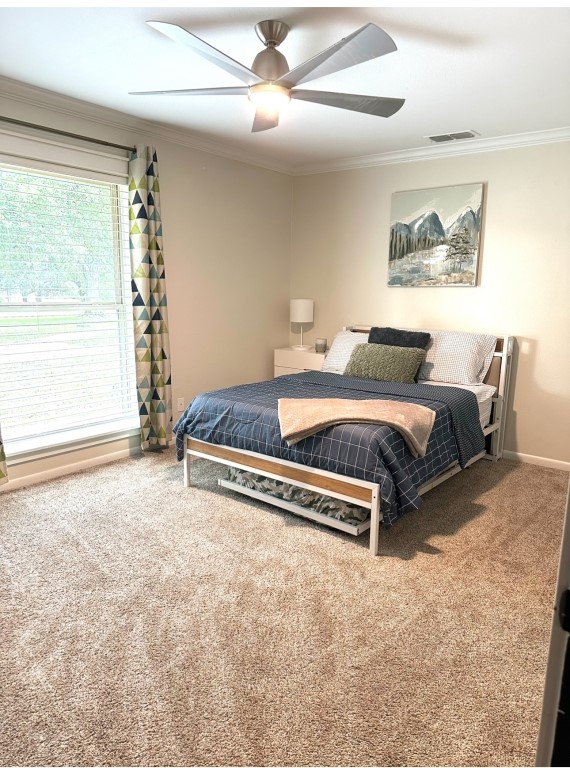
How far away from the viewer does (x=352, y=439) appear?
2.74 m

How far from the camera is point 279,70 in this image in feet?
7.98

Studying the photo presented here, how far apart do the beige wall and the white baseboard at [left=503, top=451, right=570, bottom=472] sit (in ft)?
0.07

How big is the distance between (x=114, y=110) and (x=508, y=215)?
10.1ft

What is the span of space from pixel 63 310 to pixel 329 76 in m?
2.32

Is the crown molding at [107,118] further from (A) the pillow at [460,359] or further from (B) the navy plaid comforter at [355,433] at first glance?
(A) the pillow at [460,359]

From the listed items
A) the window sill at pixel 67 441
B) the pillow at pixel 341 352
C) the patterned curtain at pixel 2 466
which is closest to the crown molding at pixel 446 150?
the pillow at pixel 341 352

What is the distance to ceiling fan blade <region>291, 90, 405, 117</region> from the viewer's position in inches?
96.3

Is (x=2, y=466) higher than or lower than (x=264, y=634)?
higher

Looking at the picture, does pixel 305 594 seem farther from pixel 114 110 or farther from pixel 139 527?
pixel 114 110

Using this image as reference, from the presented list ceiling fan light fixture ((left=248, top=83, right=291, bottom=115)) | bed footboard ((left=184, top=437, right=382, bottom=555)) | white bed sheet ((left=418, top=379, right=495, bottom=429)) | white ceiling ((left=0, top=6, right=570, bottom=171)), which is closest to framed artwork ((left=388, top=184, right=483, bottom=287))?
white ceiling ((left=0, top=6, right=570, bottom=171))

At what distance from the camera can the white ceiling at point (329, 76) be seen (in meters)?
2.29

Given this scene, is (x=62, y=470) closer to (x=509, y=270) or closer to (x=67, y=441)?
(x=67, y=441)

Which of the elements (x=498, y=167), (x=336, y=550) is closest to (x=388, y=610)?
(x=336, y=550)

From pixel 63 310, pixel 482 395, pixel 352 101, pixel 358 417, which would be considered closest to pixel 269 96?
pixel 352 101
